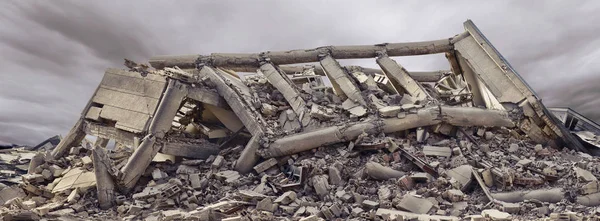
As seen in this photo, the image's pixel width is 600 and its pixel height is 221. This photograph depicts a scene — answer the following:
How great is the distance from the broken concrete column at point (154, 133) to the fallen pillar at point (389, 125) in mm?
2205

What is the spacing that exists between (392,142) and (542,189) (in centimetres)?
276

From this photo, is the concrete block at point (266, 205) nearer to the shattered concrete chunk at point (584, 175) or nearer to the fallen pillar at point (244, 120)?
the fallen pillar at point (244, 120)

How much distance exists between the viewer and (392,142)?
26.6ft

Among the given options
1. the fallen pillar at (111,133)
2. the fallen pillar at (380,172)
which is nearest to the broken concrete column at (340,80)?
the fallen pillar at (380,172)

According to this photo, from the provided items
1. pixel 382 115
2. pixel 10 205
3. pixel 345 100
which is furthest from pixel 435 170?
pixel 10 205

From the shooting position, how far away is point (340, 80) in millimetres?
9867

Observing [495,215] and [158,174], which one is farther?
[158,174]

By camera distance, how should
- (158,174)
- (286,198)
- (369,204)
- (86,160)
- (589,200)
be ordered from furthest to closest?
(86,160) → (158,174) → (286,198) → (589,200) → (369,204)

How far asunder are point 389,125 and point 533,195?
9.71 feet

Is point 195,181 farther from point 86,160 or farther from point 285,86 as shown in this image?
point 285,86

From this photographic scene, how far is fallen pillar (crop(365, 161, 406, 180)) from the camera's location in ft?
24.5

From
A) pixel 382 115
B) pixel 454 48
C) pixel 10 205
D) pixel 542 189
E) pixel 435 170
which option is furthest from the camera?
pixel 454 48

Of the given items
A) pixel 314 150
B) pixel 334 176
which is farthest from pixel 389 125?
pixel 334 176

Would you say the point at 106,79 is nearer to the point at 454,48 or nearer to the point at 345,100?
the point at 345,100
